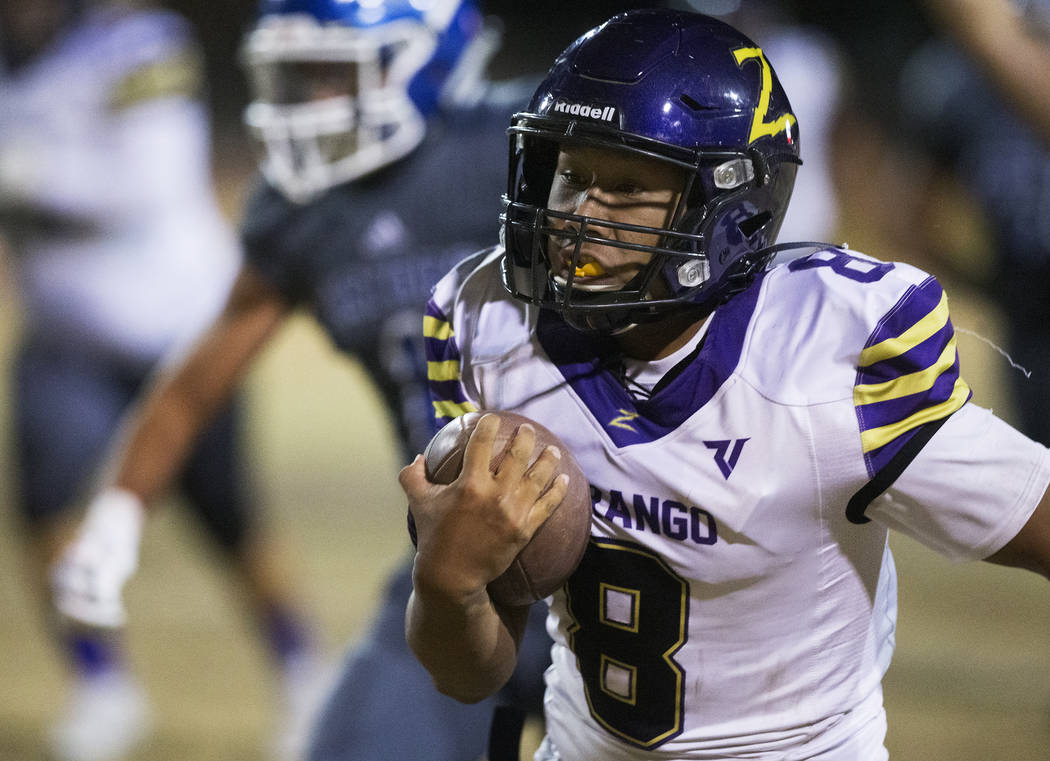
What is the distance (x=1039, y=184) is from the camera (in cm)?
294

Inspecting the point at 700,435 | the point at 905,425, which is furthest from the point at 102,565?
the point at 905,425

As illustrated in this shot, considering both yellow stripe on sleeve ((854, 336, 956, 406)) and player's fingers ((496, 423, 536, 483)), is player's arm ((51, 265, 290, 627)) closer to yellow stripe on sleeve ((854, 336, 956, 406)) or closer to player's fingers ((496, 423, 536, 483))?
player's fingers ((496, 423, 536, 483))

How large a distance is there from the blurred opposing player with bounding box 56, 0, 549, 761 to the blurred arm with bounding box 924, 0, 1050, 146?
887 millimetres

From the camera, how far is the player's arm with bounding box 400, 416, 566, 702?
132 cm

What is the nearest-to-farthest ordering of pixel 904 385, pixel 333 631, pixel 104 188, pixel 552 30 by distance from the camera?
pixel 904 385, pixel 104 188, pixel 333 631, pixel 552 30

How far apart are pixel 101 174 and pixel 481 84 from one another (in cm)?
149

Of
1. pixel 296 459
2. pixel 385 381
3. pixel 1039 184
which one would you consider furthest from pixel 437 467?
pixel 296 459

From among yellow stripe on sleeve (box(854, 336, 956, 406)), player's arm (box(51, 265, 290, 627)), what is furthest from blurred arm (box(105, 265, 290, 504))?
yellow stripe on sleeve (box(854, 336, 956, 406))

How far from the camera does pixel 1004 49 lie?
6.82 ft

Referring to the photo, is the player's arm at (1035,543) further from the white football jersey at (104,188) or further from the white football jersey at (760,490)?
the white football jersey at (104,188)

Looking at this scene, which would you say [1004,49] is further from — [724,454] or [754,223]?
[724,454]

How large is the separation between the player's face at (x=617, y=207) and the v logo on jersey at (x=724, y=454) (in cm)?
23

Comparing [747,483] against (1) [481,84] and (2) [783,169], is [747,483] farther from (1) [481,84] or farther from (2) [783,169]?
(1) [481,84]

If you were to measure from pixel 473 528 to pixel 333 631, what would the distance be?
290cm
